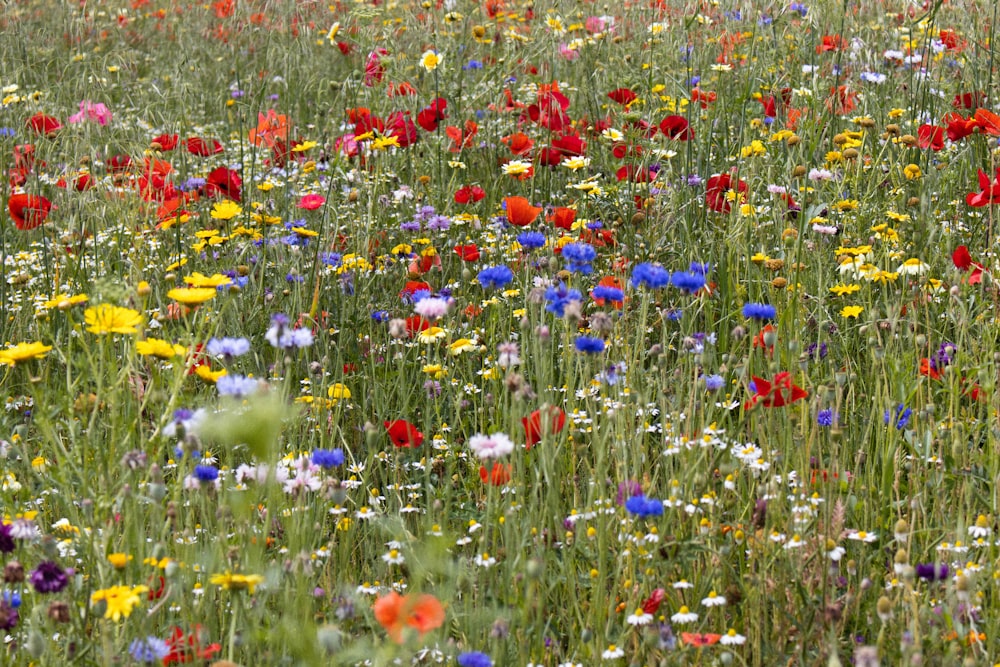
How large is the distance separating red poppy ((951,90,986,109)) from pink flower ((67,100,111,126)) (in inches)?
98.3

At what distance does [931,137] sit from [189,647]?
2335mm

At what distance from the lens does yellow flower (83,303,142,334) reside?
5.15ft

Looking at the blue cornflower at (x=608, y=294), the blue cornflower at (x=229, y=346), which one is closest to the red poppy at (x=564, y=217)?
the blue cornflower at (x=608, y=294)

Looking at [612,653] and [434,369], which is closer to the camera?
[612,653]

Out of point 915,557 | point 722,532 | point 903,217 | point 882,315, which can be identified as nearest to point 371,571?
point 722,532

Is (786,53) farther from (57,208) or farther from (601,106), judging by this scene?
(57,208)

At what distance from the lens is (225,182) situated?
303 cm

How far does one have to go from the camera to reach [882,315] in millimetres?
2529

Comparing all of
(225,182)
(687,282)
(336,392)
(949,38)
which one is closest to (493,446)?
(687,282)

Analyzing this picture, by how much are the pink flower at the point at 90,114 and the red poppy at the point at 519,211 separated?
1.18 m

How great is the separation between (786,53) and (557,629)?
10.8 feet

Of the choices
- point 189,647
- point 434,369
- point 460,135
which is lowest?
point 189,647

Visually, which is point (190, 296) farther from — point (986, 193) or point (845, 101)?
point (845, 101)

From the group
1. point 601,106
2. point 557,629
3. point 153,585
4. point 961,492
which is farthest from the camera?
point 601,106
